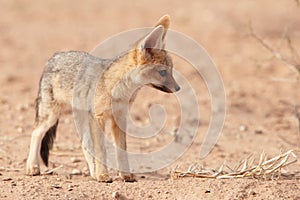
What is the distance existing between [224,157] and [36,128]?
1968 millimetres

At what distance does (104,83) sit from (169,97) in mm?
3715

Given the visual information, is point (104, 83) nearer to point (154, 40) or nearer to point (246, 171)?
point (154, 40)

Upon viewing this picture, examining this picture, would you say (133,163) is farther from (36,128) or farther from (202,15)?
(202,15)

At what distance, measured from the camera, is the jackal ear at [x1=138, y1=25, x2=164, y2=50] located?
5.68 metres

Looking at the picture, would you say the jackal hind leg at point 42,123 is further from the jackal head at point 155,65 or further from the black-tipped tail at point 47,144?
the jackal head at point 155,65

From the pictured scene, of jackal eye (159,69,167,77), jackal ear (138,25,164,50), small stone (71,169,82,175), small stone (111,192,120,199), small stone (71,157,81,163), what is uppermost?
jackal ear (138,25,164,50)

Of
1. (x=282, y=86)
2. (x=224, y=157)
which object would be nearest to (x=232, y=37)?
(x=282, y=86)

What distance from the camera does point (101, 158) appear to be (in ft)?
19.3

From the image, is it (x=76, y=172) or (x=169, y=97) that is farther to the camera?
(x=169, y=97)

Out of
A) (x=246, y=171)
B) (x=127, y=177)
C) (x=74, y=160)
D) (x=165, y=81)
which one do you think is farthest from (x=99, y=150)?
(x=246, y=171)

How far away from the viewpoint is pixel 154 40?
578 centimetres

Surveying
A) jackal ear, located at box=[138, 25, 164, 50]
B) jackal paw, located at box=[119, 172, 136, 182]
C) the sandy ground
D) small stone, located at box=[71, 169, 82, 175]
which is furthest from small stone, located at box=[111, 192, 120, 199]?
jackal ear, located at box=[138, 25, 164, 50]

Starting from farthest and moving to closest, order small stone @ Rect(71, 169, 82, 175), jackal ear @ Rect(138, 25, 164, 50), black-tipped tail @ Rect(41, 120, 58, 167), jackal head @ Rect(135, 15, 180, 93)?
black-tipped tail @ Rect(41, 120, 58, 167), small stone @ Rect(71, 169, 82, 175), jackal head @ Rect(135, 15, 180, 93), jackal ear @ Rect(138, 25, 164, 50)

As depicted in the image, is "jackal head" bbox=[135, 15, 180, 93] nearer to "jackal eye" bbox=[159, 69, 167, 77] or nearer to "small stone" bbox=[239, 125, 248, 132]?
"jackal eye" bbox=[159, 69, 167, 77]
